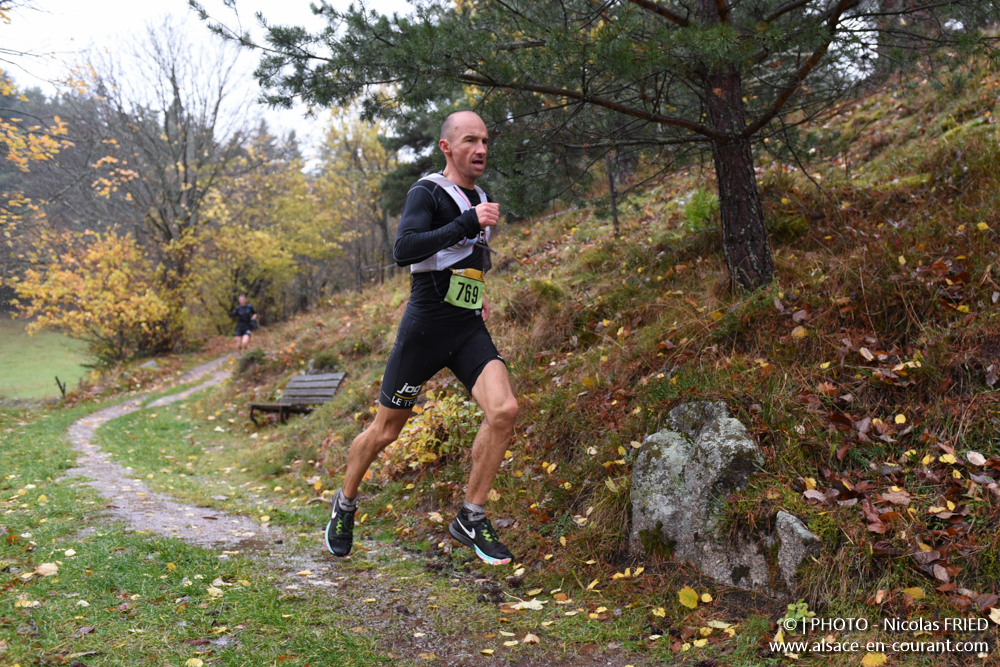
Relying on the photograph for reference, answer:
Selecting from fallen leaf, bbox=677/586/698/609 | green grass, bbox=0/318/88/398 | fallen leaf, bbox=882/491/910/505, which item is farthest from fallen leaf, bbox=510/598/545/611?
green grass, bbox=0/318/88/398

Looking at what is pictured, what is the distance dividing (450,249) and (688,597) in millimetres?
2199

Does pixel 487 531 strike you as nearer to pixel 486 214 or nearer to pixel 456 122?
pixel 486 214

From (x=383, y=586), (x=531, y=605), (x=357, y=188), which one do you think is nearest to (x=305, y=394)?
(x=383, y=586)

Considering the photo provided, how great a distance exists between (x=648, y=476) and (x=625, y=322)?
2143 millimetres

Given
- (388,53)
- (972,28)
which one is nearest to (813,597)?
(388,53)

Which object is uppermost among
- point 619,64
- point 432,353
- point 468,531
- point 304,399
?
point 619,64

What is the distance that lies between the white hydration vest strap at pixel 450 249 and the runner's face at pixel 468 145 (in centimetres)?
13

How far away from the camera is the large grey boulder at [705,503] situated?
2984mm

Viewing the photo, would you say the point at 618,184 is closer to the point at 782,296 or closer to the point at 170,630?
the point at 782,296

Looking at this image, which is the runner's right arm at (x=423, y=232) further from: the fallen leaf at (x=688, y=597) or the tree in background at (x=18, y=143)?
the tree in background at (x=18, y=143)

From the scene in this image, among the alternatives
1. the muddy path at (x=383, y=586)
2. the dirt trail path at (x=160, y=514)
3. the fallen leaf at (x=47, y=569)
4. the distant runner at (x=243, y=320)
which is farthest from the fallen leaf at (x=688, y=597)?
the distant runner at (x=243, y=320)

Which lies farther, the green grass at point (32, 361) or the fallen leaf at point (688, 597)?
the green grass at point (32, 361)

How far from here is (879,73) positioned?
17.4ft

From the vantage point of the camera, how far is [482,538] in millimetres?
3363
